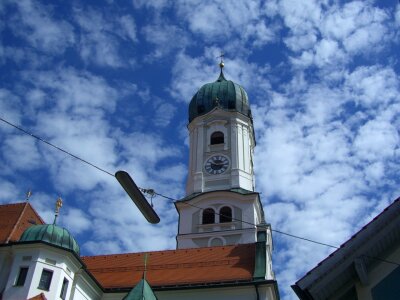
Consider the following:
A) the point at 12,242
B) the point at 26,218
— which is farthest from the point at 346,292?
the point at 26,218

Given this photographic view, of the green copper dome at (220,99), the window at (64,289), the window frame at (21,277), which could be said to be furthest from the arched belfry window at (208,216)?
the window frame at (21,277)

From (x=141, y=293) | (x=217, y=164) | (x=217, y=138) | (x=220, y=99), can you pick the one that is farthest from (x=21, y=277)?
(x=220, y=99)

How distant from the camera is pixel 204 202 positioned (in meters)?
36.2

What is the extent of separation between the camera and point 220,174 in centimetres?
3844

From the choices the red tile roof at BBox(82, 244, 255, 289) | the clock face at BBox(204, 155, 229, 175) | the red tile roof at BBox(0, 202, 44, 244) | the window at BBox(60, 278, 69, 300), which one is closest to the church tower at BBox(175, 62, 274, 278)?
the clock face at BBox(204, 155, 229, 175)

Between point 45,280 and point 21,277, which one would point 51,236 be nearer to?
point 45,280

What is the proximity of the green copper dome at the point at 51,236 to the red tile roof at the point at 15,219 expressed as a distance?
105cm

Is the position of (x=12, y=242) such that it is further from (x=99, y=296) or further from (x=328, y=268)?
(x=328, y=268)

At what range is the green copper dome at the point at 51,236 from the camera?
855 inches

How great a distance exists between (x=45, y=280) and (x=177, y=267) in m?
6.46

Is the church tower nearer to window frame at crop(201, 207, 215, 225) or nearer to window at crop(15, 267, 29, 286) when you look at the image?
window frame at crop(201, 207, 215, 225)

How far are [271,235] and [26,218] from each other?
16680mm

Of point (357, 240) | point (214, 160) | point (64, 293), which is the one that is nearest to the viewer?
point (357, 240)

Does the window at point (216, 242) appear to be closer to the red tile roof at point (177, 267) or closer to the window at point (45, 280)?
the red tile roof at point (177, 267)
